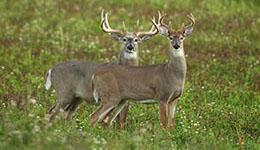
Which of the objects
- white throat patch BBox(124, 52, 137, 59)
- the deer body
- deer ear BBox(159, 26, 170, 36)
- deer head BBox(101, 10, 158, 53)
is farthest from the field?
deer ear BBox(159, 26, 170, 36)

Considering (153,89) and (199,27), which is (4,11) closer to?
(199,27)

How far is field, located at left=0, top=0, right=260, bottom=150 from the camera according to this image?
10.2 metres

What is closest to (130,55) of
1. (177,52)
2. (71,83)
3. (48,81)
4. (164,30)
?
(164,30)

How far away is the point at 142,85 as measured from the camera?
40.9ft

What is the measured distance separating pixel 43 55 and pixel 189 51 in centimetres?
286

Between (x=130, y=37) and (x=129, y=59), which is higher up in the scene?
(x=130, y=37)

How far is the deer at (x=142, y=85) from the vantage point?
484 inches

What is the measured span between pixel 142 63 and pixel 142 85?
→ 16.2 feet

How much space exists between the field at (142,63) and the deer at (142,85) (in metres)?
0.25

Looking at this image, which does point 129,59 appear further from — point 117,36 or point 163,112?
point 163,112

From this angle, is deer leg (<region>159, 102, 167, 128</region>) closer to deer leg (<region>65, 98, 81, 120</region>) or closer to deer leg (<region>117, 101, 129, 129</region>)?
deer leg (<region>117, 101, 129, 129</region>)

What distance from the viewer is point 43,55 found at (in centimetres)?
1770

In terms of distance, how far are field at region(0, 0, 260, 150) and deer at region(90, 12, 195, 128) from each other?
9.8 inches

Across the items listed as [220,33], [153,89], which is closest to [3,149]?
[153,89]
